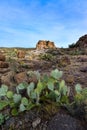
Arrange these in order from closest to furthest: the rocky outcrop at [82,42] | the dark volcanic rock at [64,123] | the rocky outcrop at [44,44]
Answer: the dark volcanic rock at [64,123], the rocky outcrop at [82,42], the rocky outcrop at [44,44]

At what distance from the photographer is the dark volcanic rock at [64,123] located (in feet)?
19.1

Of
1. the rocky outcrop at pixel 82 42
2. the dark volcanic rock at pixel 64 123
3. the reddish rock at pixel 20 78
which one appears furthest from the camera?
the rocky outcrop at pixel 82 42

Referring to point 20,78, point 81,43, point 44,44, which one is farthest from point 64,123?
point 44,44

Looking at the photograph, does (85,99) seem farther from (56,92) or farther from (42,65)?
(42,65)

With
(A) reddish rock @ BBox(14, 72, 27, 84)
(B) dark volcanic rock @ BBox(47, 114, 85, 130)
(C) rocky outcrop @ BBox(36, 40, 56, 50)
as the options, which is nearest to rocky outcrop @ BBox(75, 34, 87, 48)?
(C) rocky outcrop @ BBox(36, 40, 56, 50)

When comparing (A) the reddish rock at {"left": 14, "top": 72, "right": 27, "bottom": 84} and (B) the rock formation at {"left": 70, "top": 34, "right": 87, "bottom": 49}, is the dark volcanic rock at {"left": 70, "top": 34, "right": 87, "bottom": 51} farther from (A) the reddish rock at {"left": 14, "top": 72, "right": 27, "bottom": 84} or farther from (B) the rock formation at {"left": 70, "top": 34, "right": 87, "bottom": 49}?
(A) the reddish rock at {"left": 14, "top": 72, "right": 27, "bottom": 84}

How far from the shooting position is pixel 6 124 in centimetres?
620

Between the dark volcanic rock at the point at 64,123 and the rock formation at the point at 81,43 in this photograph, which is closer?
the dark volcanic rock at the point at 64,123

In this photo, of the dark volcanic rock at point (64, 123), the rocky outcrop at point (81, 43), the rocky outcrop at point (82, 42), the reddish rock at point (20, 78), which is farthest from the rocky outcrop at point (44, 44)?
the dark volcanic rock at point (64, 123)

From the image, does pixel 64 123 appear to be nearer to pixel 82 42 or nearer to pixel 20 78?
pixel 20 78

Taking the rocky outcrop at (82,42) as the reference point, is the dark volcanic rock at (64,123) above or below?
below

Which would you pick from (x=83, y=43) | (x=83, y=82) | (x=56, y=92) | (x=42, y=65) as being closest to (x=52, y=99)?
(x=56, y=92)

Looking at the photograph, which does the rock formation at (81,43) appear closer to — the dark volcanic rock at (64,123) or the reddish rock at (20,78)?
the reddish rock at (20,78)

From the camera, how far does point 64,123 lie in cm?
588
